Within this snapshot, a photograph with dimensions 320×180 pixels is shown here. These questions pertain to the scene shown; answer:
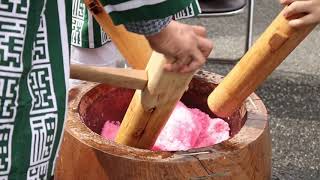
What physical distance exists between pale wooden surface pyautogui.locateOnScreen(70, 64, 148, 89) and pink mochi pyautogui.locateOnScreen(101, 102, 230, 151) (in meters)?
0.26

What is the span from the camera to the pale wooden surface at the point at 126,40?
128cm

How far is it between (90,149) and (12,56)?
13.9 inches

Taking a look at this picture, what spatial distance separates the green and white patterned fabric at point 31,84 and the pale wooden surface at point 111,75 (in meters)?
0.18

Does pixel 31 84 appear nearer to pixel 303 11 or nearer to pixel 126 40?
pixel 126 40

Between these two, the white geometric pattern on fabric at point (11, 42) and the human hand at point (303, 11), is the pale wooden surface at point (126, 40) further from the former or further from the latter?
the white geometric pattern on fabric at point (11, 42)

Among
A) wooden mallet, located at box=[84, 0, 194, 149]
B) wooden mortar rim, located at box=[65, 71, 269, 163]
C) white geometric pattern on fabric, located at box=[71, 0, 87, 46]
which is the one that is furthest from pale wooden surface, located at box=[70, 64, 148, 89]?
white geometric pattern on fabric, located at box=[71, 0, 87, 46]

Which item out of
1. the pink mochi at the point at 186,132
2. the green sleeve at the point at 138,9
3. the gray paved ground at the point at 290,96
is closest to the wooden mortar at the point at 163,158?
the pink mochi at the point at 186,132

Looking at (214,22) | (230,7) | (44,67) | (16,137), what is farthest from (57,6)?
(214,22)

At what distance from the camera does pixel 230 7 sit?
252 centimetres

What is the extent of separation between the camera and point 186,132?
142 centimetres

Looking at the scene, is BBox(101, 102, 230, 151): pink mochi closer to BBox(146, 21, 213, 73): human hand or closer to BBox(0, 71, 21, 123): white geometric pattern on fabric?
BBox(146, 21, 213, 73): human hand

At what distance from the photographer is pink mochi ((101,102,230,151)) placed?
55.6 inches

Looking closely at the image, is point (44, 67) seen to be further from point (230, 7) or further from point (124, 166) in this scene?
point (230, 7)

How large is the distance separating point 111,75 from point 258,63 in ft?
1.03
